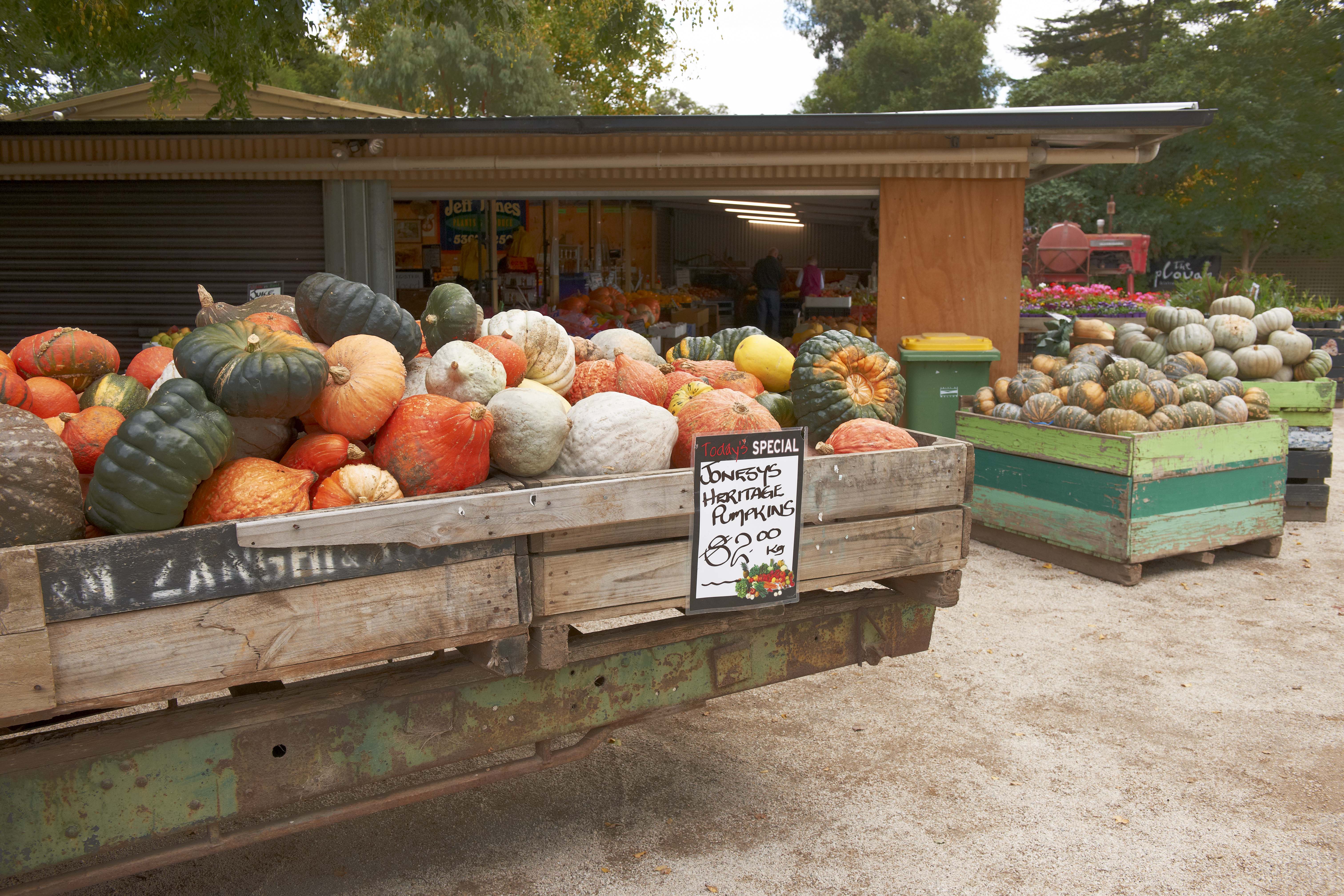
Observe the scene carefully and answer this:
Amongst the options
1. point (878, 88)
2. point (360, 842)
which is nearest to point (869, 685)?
point (360, 842)

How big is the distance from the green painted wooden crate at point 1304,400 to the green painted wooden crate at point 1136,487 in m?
1.16

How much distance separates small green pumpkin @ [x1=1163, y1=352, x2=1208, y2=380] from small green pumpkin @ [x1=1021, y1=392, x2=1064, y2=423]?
1297 millimetres

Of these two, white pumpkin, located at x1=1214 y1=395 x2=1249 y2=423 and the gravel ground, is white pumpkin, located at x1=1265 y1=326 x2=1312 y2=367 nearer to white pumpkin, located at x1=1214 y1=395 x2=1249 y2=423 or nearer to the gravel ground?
white pumpkin, located at x1=1214 y1=395 x2=1249 y2=423

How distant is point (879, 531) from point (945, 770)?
1.39 metres

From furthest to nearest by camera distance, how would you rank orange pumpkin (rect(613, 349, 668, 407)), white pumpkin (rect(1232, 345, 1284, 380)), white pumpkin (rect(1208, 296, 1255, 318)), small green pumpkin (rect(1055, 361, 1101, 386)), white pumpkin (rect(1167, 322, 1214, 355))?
white pumpkin (rect(1208, 296, 1255, 318))
white pumpkin (rect(1167, 322, 1214, 355))
white pumpkin (rect(1232, 345, 1284, 380))
small green pumpkin (rect(1055, 361, 1101, 386))
orange pumpkin (rect(613, 349, 668, 407))

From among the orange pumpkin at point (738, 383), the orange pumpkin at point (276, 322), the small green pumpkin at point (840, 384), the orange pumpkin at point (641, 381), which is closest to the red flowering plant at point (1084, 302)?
the small green pumpkin at point (840, 384)

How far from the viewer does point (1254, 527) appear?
670 cm

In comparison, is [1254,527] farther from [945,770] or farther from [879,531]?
[879,531]

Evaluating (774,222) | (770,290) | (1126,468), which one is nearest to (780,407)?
(1126,468)

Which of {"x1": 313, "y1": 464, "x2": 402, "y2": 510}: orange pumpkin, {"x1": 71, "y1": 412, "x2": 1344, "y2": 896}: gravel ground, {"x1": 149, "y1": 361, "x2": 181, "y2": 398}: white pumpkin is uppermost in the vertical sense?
{"x1": 149, "y1": 361, "x2": 181, "y2": 398}: white pumpkin

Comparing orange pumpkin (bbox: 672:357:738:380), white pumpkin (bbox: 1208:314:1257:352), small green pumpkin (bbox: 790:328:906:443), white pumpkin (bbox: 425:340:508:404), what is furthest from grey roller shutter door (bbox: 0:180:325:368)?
white pumpkin (bbox: 1208:314:1257:352)

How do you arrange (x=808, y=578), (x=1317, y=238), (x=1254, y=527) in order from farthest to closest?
(x=1317, y=238)
(x=1254, y=527)
(x=808, y=578)

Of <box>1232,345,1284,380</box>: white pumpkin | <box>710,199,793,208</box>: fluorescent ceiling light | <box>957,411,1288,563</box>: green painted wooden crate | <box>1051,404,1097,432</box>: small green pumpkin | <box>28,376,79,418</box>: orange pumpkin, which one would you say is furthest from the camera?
<box>710,199,793,208</box>: fluorescent ceiling light

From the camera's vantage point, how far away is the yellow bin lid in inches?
315
